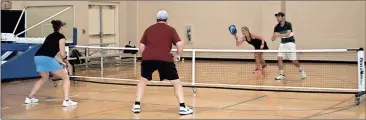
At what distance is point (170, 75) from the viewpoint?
27.1 feet

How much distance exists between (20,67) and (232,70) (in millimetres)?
7313

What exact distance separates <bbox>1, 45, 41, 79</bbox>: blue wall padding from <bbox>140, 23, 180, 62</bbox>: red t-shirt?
661 cm

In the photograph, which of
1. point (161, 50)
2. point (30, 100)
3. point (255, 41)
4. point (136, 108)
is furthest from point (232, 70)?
point (161, 50)

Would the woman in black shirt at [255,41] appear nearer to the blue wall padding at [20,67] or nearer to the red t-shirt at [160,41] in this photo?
the blue wall padding at [20,67]

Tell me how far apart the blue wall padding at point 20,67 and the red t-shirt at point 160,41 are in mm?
6607

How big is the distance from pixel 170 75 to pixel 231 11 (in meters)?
14.0

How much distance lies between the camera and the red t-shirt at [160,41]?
26.9ft

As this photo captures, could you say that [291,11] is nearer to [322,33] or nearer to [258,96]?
[322,33]

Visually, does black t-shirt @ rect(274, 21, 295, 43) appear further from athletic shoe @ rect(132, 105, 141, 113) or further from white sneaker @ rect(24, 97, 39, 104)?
white sneaker @ rect(24, 97, 39, 104)

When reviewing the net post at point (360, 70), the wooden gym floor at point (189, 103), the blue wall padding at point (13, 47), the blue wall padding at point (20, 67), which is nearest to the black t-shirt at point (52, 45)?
the wooden gym floor at point (189, 103)

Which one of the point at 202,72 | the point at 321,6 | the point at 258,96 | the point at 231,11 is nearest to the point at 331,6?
the point at 321,6

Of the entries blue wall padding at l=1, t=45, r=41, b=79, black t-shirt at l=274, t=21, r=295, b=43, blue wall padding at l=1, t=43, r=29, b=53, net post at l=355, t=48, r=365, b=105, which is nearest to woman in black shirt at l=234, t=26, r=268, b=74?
black t-shirt at l=274, t=21, r=295, b=43

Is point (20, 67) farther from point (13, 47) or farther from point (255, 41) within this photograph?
point (255, 41)

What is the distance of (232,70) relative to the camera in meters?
17.8
